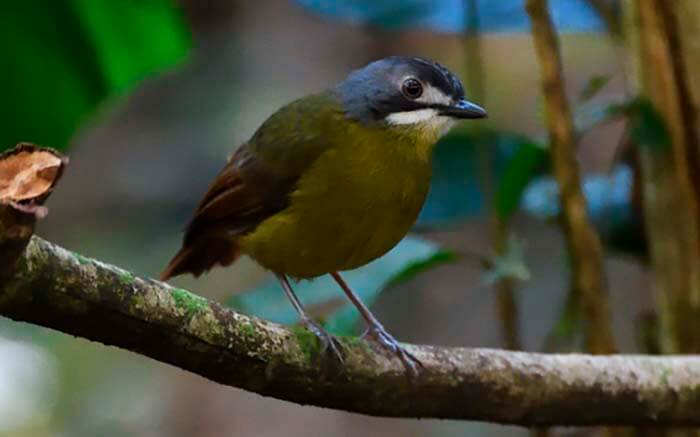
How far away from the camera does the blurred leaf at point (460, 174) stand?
11.4ft

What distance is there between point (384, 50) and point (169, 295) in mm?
4250

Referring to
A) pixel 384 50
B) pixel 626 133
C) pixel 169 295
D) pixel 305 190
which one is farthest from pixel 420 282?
pixel 169 295

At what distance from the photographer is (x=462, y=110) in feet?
8.66

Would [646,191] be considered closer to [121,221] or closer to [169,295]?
[169,295]

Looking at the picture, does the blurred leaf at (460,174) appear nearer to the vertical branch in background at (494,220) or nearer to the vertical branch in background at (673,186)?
the vertical branch in background at (494,220)

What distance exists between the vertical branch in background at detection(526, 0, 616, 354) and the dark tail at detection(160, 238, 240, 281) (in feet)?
2.84

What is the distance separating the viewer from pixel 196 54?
5.96 m

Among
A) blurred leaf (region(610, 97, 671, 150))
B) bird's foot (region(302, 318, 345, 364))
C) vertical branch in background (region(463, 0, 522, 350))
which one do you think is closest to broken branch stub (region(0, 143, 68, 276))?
bird's foot (region(302, 318, 345, 364))

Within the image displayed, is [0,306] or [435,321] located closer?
[0,306]

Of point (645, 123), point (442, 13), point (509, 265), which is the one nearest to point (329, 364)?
point (509, 265)

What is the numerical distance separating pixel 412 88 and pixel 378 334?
1.90 ft

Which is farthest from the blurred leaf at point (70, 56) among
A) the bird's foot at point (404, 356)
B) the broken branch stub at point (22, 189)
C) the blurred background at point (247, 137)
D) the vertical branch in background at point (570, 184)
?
the broken branch stub at point (22, 189)

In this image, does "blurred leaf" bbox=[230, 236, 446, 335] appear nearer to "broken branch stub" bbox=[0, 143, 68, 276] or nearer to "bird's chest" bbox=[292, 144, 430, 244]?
"bird's chest" bbox=[292, 144, 430, 244]

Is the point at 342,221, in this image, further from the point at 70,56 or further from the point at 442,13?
the point at 70,56
